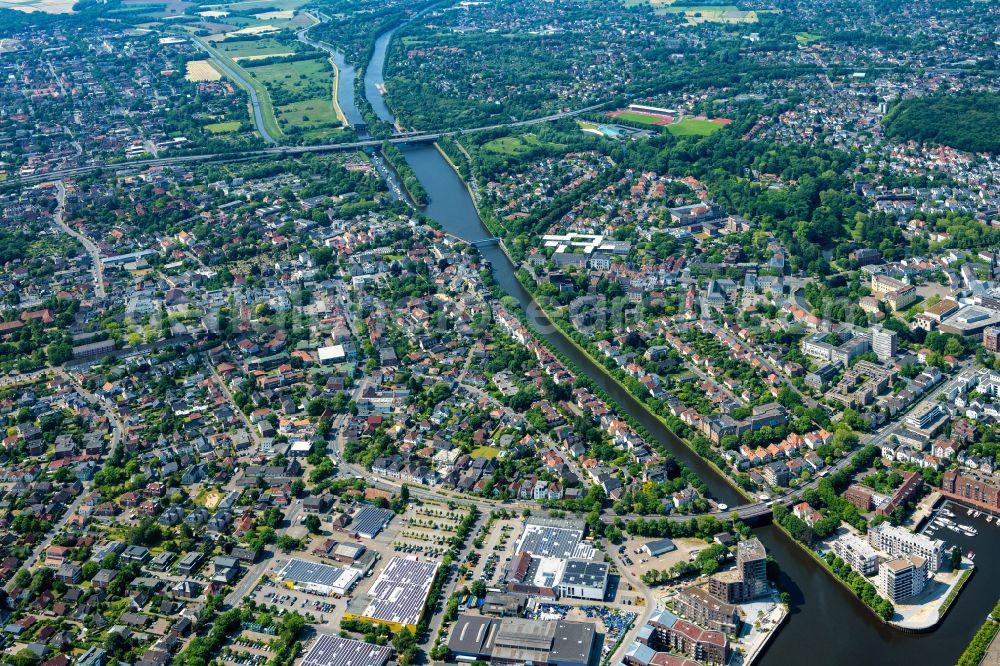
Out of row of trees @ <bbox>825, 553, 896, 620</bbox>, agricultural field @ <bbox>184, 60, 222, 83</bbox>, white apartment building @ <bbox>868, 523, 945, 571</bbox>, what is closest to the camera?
row of trees @ <bbox>825, 553, 896, 620</bbox>

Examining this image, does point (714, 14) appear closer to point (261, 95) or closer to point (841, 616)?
point (261, 95)

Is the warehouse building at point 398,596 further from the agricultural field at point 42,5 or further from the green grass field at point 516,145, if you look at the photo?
the agricultural field at point 42,5

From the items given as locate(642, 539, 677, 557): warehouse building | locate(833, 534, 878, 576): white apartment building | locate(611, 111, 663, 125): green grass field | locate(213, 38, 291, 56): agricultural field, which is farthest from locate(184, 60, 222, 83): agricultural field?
locate(833, 534, 878, 576): white apartment building

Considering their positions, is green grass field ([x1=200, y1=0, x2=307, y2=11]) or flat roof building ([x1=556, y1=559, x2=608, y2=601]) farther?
green grass field ([x1=200, y1=0, x2=307, y2=11])

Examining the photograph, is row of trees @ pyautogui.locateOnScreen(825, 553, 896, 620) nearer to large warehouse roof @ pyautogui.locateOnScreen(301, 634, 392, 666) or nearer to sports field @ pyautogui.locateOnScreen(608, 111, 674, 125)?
large warehouse roof @ pyautogui.locateOnScreen(301, 634, 392, 666)

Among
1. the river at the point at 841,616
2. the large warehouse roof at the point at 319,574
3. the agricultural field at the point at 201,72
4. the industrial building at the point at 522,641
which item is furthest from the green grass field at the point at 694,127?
the industrial building at the point at 522,641

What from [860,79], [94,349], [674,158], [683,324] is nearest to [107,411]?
[94,349]

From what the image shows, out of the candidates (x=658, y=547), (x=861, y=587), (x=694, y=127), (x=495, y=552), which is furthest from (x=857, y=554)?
(x=694, y=127)
